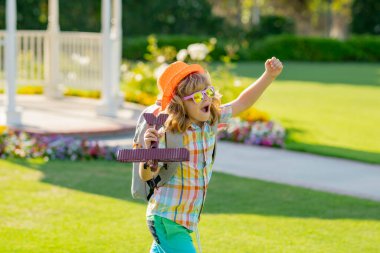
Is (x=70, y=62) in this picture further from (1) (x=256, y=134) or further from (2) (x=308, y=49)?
(2) (x=308, y=49)

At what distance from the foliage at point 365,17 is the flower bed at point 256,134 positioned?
97.5 ft

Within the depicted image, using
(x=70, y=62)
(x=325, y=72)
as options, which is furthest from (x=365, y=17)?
(x=70, y=62)

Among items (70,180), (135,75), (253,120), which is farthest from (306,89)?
(70,180)

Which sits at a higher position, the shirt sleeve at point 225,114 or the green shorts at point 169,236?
the shirt sleeve at point 225,114

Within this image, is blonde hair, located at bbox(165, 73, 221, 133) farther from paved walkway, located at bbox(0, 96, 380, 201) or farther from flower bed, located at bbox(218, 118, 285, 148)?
flower bed, located at bbox(218, 118, 285, 148)

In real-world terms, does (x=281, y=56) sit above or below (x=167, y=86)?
below

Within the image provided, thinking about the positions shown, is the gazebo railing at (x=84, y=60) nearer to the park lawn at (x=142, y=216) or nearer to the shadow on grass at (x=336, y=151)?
the shadow on grass at (x=336, y=151)

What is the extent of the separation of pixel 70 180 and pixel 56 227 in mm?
1909

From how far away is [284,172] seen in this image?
9383 mm

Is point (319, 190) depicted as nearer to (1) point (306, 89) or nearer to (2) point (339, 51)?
(1) point (306, 89)

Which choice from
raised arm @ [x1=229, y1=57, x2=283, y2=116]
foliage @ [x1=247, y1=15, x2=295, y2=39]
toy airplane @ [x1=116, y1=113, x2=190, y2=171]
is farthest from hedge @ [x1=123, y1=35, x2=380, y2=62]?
toy airplane @ [x1=116, y1=113, x2=190, y2=171]

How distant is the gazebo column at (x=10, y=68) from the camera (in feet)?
36.2

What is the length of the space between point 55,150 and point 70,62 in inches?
187

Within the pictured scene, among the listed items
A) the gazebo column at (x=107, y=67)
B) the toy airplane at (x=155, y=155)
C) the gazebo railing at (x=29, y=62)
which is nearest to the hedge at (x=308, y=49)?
the gazebo railing at (x=29, y=62)
